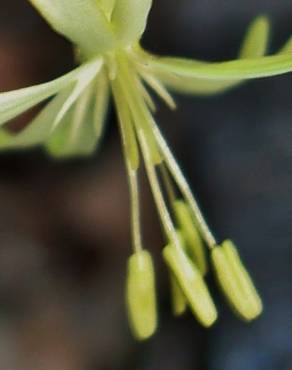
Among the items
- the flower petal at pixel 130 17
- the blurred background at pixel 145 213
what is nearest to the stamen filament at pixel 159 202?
the flower petal at pixel 130 17

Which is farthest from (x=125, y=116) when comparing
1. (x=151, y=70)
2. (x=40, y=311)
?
(x=40, y=311)

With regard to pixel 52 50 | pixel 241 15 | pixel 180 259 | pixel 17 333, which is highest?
pixel 52 50

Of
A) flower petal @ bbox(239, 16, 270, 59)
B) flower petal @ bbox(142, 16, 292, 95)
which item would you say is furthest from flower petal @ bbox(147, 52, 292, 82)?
→ flower petal @ bbox(239, 16, 270, 59)

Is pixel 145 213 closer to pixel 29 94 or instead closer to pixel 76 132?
pixel 76 132

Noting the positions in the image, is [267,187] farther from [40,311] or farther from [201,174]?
[40,311]

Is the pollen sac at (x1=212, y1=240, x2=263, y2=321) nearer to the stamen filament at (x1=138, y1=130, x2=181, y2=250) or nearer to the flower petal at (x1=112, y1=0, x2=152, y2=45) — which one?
the stamen filament at (x1=138, y1=130, x2=181, y2=250)
